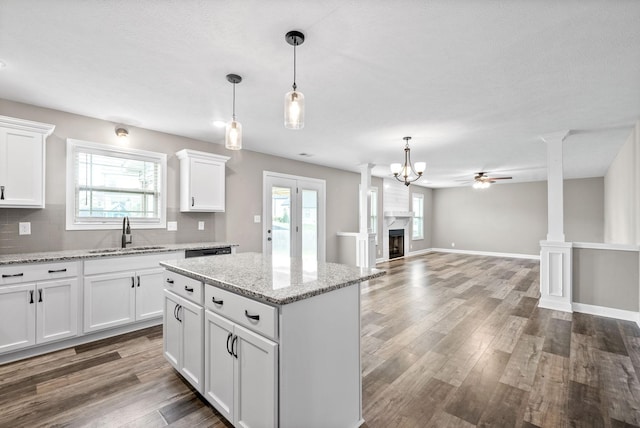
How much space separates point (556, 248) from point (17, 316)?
5937 mm

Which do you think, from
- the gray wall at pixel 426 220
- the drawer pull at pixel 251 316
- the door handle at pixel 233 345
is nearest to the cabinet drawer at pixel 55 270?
the door handle at pixel 233 345

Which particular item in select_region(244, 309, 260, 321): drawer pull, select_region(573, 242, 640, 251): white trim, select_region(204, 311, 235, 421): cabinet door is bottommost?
select_region(204, 311, 235, 421): cabinet door

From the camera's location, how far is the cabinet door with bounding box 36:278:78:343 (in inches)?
105

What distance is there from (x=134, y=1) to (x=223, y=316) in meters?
1.80

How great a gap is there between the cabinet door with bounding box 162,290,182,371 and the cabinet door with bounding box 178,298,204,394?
0.06 metres

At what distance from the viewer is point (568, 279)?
12.8 feet

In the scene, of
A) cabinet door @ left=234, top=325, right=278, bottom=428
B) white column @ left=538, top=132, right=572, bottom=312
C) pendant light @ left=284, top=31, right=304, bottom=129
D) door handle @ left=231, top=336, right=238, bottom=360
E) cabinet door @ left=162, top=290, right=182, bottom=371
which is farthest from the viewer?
white column @ left=538, top=132, right=572, bottom=312

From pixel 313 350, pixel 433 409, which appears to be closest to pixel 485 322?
pixel 433 409

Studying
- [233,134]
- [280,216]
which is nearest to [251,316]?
[233,134]

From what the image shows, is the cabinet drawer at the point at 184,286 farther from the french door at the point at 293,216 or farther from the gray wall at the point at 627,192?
the gray wall at the point at 627,192

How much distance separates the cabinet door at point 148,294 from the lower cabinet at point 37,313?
53 centimetres

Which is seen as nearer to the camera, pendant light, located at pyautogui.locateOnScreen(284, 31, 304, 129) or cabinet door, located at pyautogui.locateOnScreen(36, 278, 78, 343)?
pendant light, located at pyautogui.locateOnScreen(284, 31, 304, 129)

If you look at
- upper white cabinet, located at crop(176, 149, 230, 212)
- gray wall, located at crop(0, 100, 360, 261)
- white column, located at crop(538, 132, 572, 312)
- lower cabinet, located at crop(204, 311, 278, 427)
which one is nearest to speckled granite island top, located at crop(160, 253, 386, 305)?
lower cabinet, located at crop(204, 311, 278, 427)

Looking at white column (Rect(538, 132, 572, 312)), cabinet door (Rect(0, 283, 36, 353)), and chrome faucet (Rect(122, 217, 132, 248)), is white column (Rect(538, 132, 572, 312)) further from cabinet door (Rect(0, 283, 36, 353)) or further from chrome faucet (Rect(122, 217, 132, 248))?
cabinet door (Rect(0, 283, 36, 353))
